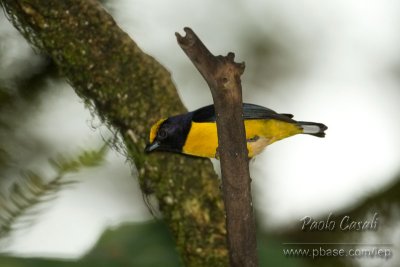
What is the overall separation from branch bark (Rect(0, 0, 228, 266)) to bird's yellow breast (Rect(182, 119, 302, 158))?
116 millimetres

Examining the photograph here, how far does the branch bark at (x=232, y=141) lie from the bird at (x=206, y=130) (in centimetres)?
120

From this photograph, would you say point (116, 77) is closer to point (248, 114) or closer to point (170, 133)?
point (170, 133)

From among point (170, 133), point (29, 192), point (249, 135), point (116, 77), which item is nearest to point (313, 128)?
point (249, 135)

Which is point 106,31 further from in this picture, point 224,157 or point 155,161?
point 224,157

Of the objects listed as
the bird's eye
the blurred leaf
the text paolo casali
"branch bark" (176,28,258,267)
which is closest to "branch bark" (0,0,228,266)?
the bird's eye

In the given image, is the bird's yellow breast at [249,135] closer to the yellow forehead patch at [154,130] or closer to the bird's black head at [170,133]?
the bird's black head at [170,133]

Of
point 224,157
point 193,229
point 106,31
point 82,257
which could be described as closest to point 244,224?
point 224,157

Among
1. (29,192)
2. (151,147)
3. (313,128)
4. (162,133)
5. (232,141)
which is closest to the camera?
(29,192)

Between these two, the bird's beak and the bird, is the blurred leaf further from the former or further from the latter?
the bird's beak

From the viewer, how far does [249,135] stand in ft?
11.3

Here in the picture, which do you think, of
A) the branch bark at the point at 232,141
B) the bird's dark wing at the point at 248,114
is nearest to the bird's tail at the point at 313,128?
the bird's dark wing at the point at 248,114

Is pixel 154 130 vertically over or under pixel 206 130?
under

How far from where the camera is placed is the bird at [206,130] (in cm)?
320

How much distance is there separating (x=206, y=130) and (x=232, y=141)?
1.54 meters
